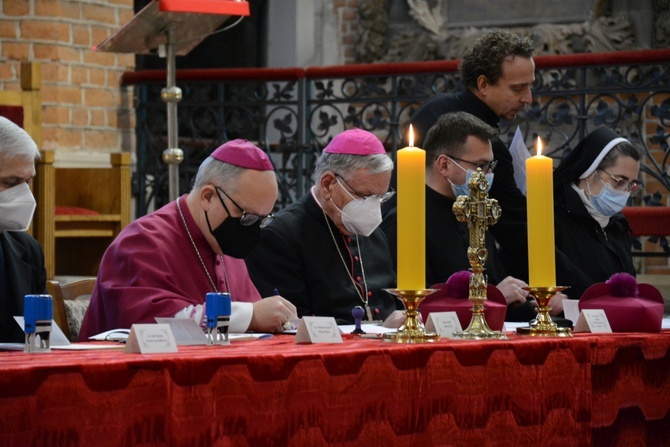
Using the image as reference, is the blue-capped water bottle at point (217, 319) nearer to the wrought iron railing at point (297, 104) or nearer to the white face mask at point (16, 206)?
the white face mask at point (16, 206)

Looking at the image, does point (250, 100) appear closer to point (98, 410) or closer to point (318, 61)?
point (318, 61)

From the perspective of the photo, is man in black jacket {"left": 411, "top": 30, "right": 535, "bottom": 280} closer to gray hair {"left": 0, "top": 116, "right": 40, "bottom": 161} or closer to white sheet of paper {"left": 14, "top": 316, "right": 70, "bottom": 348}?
gray hair {"left": 0, "top": 116, "right": 40, "bottom": 161}

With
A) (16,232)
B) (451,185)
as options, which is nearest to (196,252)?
(16,232)

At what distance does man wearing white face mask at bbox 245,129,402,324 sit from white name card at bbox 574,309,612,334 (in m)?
0.90

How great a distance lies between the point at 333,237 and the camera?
3936 mm

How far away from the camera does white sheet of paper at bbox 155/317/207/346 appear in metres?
2.55

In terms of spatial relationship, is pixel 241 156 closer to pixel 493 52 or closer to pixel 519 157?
pixel 519 157

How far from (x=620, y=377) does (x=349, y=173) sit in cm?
131

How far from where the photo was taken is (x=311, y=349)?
222 centimetres

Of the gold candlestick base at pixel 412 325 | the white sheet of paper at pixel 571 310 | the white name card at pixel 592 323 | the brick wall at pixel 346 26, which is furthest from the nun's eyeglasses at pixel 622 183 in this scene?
the brick wall at pixel 346 26

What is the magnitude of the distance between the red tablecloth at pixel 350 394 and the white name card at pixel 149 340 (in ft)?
0.17

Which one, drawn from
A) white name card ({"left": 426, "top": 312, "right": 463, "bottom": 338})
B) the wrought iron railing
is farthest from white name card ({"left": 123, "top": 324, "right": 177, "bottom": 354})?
the wrought iron railing

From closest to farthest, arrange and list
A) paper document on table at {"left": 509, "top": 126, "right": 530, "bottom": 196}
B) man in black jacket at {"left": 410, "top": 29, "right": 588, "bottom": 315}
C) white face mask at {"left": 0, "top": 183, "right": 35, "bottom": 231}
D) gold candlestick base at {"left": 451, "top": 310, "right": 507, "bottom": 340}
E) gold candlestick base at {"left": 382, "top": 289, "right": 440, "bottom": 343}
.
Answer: gold candlestick base at {"left": 382, "top": 289, "right": 440, "bottom": 343} < gold candlestick base at {"left": 451, "top": 310, "right": 507, "bottom": 340} < white face mask at {"left": 0, "top": 183, "right": 35, "bottom": 231} < paper document on table at {"left": 509, "top": 126, "right": 530, "bottom": 196} < man in black jacket at {"left": 410, "top": 29, "right": 588, "bottom": 315}

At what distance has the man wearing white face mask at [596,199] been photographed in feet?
14.1
